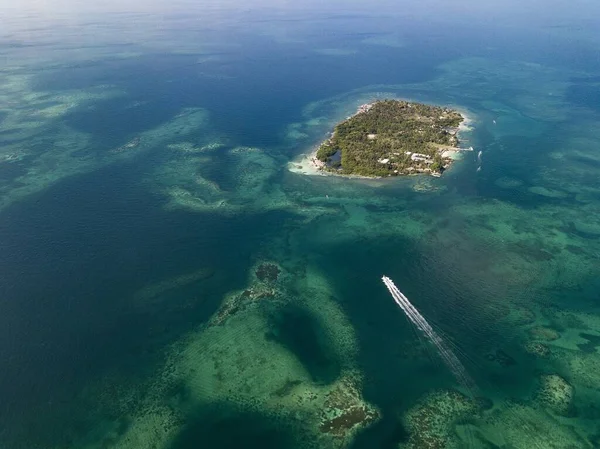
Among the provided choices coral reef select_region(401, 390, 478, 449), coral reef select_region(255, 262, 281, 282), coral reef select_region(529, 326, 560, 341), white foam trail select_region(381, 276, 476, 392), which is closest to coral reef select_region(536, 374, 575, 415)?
coral reef select_region(529, 326, 560, 341)

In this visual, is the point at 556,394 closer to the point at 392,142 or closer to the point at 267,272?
the point at 267,272

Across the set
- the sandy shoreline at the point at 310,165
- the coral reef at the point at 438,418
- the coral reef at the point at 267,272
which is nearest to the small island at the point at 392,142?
the sandy shoreline at the point at 310,165

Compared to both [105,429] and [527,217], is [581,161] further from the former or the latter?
[105,429]

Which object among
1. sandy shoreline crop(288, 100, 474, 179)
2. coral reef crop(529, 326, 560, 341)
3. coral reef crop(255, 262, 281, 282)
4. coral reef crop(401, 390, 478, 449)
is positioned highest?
coral reef crop(401, 390, 478, 449)

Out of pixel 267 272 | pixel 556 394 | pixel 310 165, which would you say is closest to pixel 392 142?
pixel 310 165

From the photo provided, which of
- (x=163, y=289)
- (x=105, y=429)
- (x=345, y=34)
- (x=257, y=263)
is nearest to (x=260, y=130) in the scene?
(x=257, y=263)

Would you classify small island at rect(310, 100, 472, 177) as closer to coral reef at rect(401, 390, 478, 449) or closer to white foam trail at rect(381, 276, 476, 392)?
white foam trail at rect(381, 276, 476, 392)

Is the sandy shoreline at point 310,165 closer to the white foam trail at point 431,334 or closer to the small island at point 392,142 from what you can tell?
the small island at point 392,142
